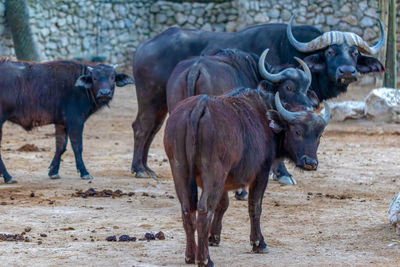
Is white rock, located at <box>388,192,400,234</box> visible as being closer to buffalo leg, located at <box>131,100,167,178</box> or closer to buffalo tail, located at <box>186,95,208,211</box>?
buffalo tail, located at <box>186,95,208,211</box>

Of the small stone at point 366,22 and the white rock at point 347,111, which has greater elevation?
the small stone at point 366,22

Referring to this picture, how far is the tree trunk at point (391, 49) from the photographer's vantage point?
53.6 ft

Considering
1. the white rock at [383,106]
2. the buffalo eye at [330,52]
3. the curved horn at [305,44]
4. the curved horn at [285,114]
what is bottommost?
the white rock at [383,106]

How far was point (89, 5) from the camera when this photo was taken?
21.7 meters

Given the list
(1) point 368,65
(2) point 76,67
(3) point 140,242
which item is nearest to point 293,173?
(1) point 368,65

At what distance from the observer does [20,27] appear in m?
18.6

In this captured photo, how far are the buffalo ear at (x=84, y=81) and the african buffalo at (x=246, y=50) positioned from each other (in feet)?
2.36

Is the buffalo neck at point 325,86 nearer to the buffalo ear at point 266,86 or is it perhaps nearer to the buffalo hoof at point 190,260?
the buffalo ear at point 266,86

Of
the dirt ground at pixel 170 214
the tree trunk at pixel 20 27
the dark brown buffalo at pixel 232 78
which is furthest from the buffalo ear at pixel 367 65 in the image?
the tree trunk at pixel 20 27

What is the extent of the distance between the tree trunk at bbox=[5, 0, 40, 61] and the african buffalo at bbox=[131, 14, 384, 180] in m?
8.21

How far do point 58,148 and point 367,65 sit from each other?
4780 mm

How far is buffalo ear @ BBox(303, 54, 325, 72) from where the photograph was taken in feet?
33.8

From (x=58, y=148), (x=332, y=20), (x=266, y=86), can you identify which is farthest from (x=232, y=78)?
(x=332, y=20)

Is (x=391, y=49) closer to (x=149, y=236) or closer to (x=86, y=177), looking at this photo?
(x=86, y=177)
